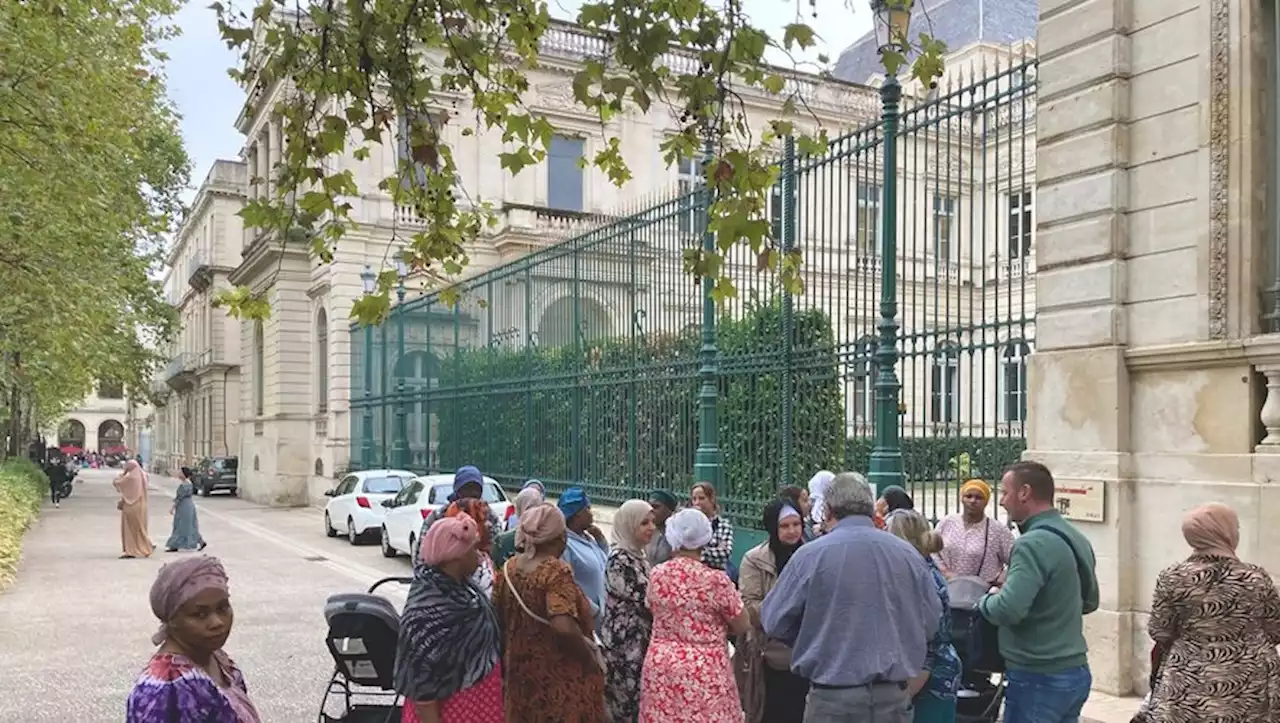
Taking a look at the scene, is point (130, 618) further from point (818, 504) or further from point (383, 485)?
point (383, 485)

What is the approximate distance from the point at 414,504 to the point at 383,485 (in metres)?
3.75

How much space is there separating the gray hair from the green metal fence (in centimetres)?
267

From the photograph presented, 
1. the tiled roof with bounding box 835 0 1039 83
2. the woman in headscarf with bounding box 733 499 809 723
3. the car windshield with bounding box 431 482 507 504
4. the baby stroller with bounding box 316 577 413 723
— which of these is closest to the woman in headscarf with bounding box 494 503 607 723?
the baby stroller with bounding box 316 577 413 723

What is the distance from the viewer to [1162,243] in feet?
24.0

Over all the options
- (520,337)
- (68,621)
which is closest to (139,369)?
(520,337)

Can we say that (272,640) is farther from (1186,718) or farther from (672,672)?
(1186,718)

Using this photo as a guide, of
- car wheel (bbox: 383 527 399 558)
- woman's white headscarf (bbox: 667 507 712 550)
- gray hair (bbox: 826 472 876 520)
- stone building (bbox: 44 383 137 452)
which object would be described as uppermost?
gray hair (bbox: 826 472 876 520)

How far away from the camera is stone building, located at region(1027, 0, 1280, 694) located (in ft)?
22.4

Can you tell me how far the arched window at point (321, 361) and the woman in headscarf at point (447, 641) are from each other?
2667 centimetres

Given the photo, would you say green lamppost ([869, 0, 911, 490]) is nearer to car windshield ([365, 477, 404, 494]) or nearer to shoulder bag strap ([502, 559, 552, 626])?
shoulder bag strap ([502, 559, 552, 626])

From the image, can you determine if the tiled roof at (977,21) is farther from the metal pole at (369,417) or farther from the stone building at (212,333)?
the stone building at (212,333)

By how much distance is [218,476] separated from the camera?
125ft

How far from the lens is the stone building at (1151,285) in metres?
6.84

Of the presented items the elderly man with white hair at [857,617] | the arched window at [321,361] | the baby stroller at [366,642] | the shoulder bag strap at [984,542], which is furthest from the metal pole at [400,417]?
the elderly man with white hair at [857,617]
